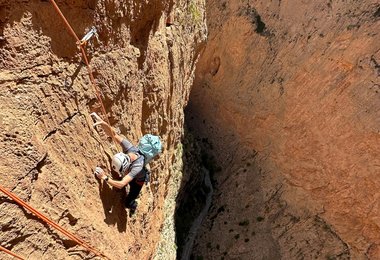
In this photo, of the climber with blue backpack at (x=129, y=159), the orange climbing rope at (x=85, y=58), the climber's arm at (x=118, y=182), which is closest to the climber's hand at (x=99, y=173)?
the climber with blue backpack at (x=129, y=159)

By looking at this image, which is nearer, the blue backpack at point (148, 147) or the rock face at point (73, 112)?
the rock face at point (73, 112)

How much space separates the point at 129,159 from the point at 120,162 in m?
0.21

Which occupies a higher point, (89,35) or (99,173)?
(89,35)

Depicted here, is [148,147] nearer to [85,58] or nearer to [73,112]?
[73,112]

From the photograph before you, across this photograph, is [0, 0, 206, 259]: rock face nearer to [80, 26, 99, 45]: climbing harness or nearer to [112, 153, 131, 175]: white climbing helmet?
[80, 26, 99, 45]: climbing harness

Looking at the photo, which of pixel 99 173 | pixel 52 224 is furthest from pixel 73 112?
pixel 52 224

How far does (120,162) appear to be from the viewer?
17.4ft

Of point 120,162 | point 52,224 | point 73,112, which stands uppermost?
point 73,112

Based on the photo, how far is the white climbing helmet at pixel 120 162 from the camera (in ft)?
17.4

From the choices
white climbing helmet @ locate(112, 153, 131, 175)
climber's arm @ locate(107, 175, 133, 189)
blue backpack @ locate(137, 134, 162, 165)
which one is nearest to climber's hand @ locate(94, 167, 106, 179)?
climber's arm @ locate(107, 175, 133, 189)

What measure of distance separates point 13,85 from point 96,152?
5.65 feet

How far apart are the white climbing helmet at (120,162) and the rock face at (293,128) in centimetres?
860

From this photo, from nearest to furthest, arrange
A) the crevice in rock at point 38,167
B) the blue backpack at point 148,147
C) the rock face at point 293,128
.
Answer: the crevice in rock at point 38,167
the blue backpack at point 148,147
the rock face at point 293,128

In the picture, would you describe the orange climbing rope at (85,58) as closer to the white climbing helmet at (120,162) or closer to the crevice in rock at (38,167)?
the white climbing helmet at (120,162)
